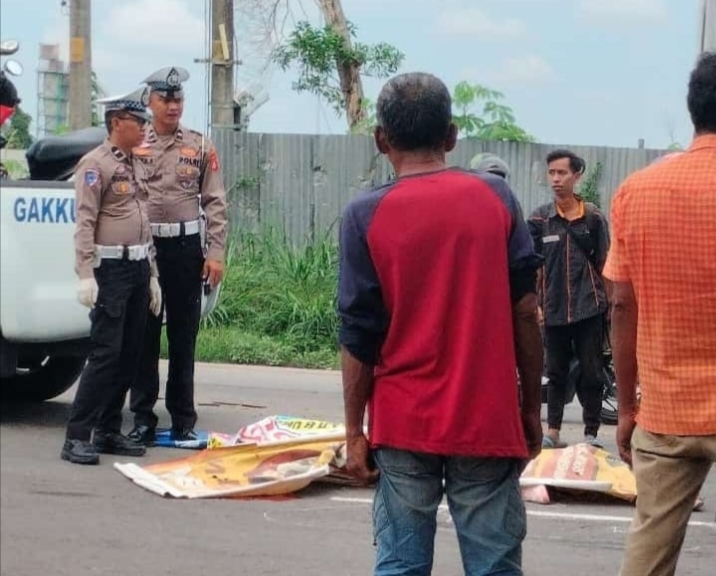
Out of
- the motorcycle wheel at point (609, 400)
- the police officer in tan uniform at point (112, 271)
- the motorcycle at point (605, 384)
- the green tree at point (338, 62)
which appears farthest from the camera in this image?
the green tree at point (338, 62)

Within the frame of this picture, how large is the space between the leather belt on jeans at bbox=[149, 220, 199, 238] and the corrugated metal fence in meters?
7.00

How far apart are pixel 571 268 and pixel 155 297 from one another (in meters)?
2.14

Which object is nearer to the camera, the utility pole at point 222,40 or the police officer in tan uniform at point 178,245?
the utility pole at point 222,40

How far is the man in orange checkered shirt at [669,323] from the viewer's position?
339cm

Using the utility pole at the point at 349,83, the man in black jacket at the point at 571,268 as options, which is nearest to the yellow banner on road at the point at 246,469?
the man in black jacket at the point at 571,268

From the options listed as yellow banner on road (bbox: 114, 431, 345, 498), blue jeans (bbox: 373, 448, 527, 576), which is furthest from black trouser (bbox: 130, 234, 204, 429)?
blue jeans (bbox: 373, 448, 527, 576)

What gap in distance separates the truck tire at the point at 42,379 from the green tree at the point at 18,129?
1.43ft

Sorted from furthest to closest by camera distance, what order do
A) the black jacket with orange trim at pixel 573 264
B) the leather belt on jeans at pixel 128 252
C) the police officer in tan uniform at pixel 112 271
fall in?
1. the black jacket with orange trim at pixel 573 264
2. the leather belt on jeans at pixel 128 252
3. the police officer in tan uniform at pixel 112 271

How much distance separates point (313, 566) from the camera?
16.8 feet

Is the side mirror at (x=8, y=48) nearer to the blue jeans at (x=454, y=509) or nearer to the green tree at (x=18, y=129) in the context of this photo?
the green tree at (x=18, y=129)

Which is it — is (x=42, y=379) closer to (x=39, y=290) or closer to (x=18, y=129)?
(x=39, y=290)

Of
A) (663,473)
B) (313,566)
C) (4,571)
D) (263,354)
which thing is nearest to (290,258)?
(263,354)

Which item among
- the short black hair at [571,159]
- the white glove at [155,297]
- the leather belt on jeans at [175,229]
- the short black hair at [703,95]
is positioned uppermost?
the short black hair at [703,95]

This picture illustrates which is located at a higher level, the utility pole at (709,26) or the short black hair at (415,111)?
the utility pole at (709,26)
